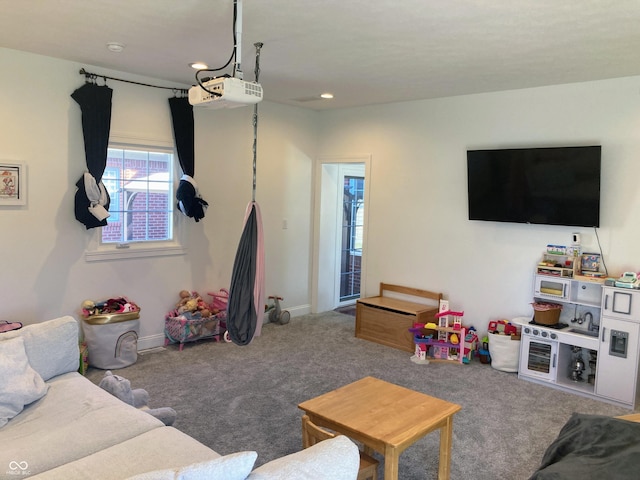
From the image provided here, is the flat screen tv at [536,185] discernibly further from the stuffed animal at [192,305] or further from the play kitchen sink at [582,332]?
the stuffed animal at [192,305]

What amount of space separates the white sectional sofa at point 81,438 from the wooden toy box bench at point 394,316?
304 centimetres

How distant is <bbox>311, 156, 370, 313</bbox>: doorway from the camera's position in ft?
20.4

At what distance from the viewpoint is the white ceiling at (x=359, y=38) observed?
8.83 ft

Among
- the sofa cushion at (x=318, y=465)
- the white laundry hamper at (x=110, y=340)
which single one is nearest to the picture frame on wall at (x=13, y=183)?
the white laundry hamper at (x=110, y=340)

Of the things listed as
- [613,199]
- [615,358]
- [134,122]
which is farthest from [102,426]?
[613,199]

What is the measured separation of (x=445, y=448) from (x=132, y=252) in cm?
331

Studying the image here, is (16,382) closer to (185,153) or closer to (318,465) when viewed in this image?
(318,465)

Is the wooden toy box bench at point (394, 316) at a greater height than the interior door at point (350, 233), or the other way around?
the interior door at point (350, 233)

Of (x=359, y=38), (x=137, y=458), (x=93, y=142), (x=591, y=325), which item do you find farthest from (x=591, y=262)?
(x=93, y=142)

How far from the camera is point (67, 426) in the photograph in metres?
2.30

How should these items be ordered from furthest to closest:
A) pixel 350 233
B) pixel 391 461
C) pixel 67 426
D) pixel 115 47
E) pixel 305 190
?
Result: pixel 350 233 < pixel 305 190 < pixel 115 47 < pixel 67 426 < pixel 391 461

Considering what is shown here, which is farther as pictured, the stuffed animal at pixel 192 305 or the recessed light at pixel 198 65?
the stuffed animal at pixel 192 305

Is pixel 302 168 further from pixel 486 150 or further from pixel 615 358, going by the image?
pixel 615 358

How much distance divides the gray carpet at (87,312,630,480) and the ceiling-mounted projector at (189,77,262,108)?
204 cm
